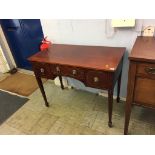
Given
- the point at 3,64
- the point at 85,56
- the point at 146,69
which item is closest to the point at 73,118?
the point at 85,56

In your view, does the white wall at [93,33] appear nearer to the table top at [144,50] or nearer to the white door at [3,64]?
the table top at [144,50]

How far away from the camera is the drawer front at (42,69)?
1.45m

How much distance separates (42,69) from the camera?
1.49m

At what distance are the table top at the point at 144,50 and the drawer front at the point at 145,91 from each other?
6.4 inches

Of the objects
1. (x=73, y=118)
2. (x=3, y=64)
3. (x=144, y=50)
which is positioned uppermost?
(x=144, y=50)

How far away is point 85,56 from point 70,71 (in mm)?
203

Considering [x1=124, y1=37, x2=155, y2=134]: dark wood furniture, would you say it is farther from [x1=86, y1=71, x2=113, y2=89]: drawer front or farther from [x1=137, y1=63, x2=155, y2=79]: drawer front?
[x1=86, y1=71, x2=113, y2=89]: drawer front

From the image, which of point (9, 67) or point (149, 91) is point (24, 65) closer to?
point (9, 67)

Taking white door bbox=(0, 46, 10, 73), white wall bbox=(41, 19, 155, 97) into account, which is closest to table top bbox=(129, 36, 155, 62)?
white wall bbox=(41, 19, 155, 97)

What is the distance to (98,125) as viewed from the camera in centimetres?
156

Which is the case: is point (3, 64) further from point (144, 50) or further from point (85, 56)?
point (144, 50)

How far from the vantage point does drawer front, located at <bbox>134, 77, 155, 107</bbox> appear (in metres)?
1.04
